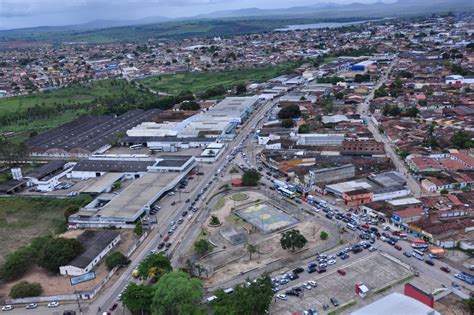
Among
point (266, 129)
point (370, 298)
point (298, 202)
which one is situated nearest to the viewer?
point (370, 298)

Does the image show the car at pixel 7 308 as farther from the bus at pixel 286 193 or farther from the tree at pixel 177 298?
the bus at pixel 286 193

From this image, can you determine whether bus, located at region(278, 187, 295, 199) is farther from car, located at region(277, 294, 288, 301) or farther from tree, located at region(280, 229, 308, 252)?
car, located at region(277, 294, 288, 301)

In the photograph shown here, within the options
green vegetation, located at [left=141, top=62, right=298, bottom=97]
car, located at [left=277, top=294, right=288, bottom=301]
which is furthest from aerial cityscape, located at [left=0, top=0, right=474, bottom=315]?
green vegetation, located at [left=141, top=62, right=298, bottom=97]

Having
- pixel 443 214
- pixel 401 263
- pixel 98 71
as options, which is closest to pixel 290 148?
pixel 443 214

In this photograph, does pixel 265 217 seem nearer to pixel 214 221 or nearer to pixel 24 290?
pixel 214 221

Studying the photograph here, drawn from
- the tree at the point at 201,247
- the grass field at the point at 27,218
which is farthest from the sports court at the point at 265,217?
Answer: the grass field at the point at 27,218

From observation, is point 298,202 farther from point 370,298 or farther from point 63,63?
point 63,63

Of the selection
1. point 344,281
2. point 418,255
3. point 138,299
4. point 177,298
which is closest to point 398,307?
point 344,281
